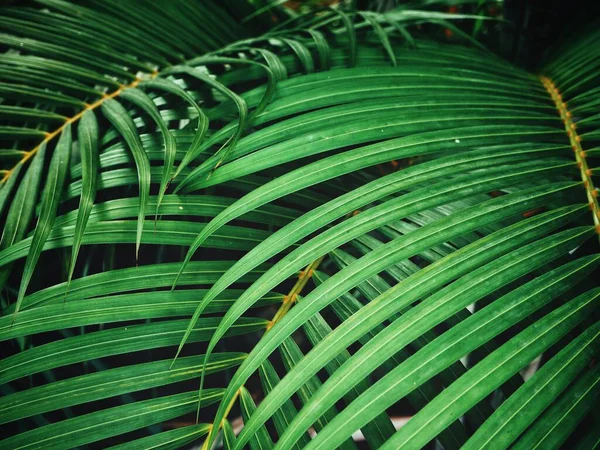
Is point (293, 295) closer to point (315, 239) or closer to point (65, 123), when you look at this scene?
point (315, 239)

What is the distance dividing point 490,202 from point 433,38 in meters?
0.55

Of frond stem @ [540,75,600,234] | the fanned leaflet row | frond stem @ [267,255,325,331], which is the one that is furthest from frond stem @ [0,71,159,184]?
frond stem @ [540,75,600,234]

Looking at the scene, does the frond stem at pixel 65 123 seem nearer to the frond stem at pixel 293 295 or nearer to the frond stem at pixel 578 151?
the frond stem at pixel 293 295

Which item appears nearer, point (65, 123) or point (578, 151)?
point (578, 151)

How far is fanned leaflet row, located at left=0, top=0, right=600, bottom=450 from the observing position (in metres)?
0.32

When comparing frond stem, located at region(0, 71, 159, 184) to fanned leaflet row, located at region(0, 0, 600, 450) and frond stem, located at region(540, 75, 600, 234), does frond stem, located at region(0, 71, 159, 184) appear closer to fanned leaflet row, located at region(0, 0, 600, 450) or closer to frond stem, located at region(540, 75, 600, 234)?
fanned leaflet row, located at region(0, 0, 600, 450)

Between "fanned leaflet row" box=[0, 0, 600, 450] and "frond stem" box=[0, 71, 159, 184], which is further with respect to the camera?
"frond stem" box=[0, 71, 159, 184]

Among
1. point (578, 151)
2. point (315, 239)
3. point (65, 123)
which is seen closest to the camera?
point (315, 239)

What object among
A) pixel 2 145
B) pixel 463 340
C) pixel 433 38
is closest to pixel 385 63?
pixel 433 38

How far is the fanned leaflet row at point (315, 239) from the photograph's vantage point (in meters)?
0.32

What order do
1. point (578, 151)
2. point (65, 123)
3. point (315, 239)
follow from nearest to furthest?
point (315, 239) < point (578, 151) < point (65, 123)

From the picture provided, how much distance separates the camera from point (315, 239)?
0.38 meters

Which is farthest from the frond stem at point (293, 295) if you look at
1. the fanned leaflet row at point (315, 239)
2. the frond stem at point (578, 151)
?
the frond stem at point (578, 151)

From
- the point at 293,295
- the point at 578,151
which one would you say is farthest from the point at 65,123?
the point at 578,151
